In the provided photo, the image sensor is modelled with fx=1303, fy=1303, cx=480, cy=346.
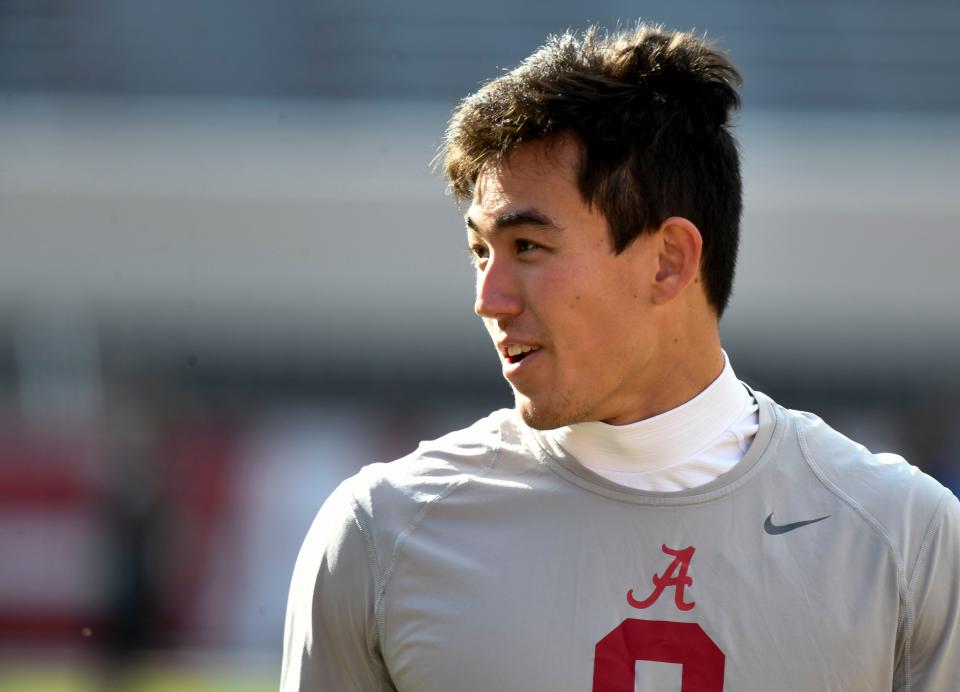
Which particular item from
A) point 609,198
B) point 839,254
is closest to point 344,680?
point 609,198

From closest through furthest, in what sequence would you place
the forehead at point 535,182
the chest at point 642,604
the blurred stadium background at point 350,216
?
the chest at point 642,604, the forehead at point 535,182, the blurred stadium background at point 350,216

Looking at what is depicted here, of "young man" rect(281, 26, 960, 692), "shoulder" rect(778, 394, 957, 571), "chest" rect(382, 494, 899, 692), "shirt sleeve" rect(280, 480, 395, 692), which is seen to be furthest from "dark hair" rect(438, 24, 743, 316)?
"shirt sleeve" rect(280, 480, 395, 692)

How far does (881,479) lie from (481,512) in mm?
529

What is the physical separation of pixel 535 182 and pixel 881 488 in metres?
0.61

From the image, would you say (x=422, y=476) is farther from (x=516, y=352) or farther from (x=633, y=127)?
(x=633, y=127)

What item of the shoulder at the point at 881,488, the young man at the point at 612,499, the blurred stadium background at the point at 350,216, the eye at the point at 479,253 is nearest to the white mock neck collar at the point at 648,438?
the young man at the point at 612,499

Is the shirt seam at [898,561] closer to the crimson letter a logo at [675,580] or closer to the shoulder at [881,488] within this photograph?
the shoulder at [881,488]

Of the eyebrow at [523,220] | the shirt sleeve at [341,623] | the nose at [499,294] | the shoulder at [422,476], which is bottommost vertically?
the shirt sleeve at [341,623]

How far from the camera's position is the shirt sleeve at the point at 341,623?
1.68 m

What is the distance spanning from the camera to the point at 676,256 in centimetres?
182

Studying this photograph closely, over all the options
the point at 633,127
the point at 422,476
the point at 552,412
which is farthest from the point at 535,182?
the point at 422,476

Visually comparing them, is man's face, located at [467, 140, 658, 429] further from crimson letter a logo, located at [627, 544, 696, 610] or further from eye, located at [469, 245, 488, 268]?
crimson letter a logo, located at [627, 544, 696, 610]

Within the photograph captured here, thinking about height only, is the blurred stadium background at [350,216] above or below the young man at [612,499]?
above

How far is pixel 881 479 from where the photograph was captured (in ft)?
5.63
